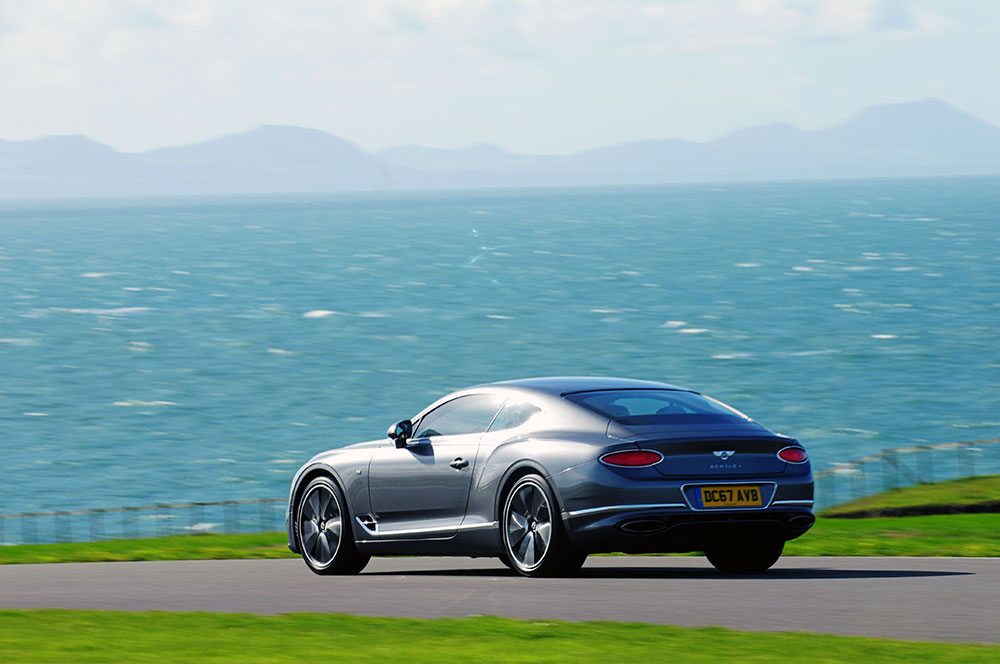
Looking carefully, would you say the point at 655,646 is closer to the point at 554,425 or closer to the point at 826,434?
the point at 554,425

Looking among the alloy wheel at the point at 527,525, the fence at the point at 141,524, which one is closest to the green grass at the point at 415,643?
the alloy wheel at the point at 527,525

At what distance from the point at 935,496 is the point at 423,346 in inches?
2552

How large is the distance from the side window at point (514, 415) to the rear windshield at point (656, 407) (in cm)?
29

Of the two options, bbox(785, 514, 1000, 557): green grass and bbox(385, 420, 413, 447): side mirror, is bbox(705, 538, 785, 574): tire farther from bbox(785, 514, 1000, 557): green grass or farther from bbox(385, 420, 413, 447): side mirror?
bbox(785, 514, 1000, 557): green grass

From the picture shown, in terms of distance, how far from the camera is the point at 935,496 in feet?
80.0

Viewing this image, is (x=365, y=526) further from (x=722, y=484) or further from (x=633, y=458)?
(x=722, y=484)

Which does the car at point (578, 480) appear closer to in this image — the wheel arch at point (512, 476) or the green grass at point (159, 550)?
the wheel arch at point (512, 476)

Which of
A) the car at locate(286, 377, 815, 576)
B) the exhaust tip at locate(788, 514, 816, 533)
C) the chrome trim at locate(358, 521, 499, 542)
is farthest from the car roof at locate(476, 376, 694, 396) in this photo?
the exhaust tip at locate(788, 514, 816, 533)

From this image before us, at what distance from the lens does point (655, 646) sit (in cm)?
849

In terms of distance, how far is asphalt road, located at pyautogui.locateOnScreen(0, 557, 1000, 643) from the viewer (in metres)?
9.56

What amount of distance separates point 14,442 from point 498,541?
176ft

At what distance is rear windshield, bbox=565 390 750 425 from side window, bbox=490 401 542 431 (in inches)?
11.5

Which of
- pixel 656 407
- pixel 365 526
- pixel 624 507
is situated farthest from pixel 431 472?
pixel 624 507

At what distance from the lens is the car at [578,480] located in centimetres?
1128
